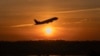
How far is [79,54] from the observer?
99000 millimetres

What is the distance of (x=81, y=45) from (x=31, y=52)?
14013 millimetres

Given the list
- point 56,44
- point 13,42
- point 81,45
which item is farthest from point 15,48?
point 81,45

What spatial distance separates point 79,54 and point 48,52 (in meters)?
7.88

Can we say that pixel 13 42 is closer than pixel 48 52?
No

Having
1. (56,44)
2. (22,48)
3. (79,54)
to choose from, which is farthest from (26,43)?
(79,54)

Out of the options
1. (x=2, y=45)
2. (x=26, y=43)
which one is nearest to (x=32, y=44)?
(x=26, y=43)

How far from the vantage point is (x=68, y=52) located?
104m

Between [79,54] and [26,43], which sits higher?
[26,43]

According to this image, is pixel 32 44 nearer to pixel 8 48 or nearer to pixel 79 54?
pixel 8 48

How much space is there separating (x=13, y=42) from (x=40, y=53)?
46.4ft

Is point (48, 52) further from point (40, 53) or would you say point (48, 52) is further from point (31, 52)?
point (31, 52)

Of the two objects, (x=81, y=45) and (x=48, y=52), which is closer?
(x=48, y=52)

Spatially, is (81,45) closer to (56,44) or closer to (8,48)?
(56,44)

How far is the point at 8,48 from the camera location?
362 ft
